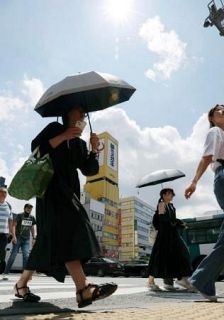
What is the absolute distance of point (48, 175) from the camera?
9.64ft

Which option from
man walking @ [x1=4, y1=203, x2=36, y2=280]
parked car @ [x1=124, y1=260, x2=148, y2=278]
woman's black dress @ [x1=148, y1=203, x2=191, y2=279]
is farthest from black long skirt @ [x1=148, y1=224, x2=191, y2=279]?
parked car @ [x1=124, y1=260, x2=148, y2=278]

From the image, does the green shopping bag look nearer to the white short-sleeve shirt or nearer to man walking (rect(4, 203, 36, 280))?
the white short-sleeve shirt

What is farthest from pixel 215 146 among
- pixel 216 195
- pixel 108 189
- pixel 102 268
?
pixel 108 189

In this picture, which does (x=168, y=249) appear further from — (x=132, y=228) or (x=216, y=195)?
(x=132, y=228)

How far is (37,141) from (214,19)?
25795mm

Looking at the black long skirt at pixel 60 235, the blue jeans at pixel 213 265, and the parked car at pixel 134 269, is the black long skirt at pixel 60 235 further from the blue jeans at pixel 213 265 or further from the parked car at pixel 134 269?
the parked car at pixel 134 269

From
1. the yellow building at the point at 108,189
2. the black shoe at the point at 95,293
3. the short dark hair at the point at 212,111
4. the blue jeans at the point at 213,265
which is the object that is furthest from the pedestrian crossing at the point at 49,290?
the yellow building at the point at 108,189

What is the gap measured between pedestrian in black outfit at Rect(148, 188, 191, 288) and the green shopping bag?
3244 millimetres

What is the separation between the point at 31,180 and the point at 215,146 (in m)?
1.59

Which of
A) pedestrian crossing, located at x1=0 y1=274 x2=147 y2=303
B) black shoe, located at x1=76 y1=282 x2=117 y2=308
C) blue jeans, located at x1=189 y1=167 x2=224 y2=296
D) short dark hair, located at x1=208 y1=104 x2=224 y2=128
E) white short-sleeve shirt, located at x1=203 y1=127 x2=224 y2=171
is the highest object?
short dark hair, located at x1=208 y1=104 x2=224 y2=128

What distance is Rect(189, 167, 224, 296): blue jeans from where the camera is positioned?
132 inches

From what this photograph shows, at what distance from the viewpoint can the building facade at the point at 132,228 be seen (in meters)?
125

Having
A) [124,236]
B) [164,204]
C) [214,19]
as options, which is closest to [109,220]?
[124,236]

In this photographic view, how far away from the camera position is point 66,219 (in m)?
2.89
